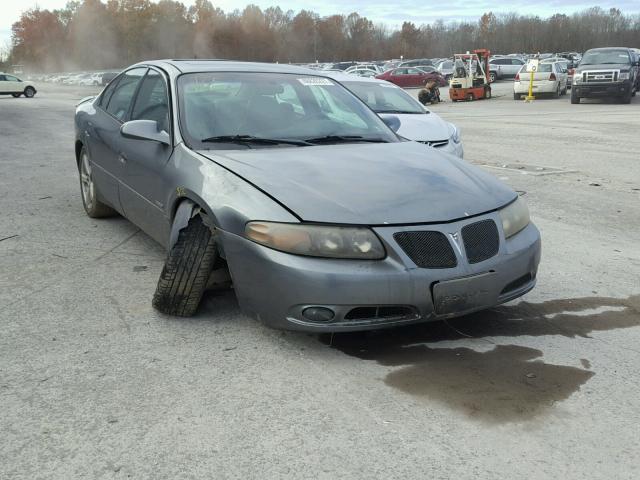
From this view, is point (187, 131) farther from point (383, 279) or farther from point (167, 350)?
point (383, 279)

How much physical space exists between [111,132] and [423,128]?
13.9 feet

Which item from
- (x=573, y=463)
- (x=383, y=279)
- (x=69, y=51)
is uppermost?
(x=69, y=51)

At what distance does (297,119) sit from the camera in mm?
4594

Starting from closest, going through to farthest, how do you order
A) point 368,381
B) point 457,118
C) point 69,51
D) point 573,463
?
1. point 573,463
2. point 368,381
3. point 457,118
4. point 69,51

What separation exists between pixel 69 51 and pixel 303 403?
11145 cm

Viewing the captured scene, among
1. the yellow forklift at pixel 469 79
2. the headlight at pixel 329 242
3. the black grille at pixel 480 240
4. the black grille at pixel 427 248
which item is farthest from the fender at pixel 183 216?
the yellow forklift at pixel 469 79

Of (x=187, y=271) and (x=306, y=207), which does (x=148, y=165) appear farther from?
(x=306, y=207)

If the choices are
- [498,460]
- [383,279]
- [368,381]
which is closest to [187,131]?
[383,279]

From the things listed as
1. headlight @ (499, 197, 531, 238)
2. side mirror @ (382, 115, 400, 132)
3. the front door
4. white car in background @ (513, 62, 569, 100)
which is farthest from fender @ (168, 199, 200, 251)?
the front door

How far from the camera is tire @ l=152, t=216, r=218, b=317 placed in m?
3.76

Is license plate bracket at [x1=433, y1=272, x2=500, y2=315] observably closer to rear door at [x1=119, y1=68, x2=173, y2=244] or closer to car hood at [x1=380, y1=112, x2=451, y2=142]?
rear door at [x1=119, y1=68, x2=173, y2=244]

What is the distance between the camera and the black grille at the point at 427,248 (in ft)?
10.8

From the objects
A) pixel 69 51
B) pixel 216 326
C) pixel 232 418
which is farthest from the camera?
pixel 69 51

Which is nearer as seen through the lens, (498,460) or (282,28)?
(498,460)
